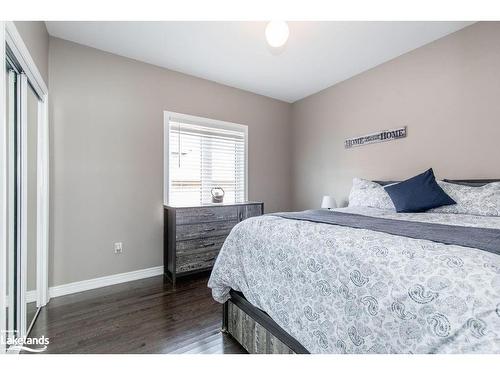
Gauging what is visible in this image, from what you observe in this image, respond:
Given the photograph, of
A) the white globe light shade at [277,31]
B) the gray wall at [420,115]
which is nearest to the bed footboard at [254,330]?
the white globe light shade at [277,31]

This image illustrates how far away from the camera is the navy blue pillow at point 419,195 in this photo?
7.04 feet

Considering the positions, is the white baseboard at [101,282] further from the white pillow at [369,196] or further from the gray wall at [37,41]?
the white pillow at [369,196]

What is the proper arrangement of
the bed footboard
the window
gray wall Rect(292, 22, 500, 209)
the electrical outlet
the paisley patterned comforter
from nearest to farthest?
the paisley patterned comforter < the bed footboard < gray wall Rect(292, 22, 500, 209) < the electrical outlet < the window

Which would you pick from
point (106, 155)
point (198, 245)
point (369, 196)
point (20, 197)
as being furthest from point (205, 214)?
point (369, 196)

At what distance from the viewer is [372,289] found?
0.93 metres

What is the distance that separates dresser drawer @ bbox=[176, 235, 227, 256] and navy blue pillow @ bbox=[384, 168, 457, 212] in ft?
6.61

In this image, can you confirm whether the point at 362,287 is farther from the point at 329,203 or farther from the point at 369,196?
the point at 329,203

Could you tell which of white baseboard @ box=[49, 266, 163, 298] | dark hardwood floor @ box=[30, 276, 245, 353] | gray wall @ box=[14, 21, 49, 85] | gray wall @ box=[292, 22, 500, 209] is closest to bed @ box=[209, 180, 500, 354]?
dark hardwood floor @ box=[30, 276, 245, 353]

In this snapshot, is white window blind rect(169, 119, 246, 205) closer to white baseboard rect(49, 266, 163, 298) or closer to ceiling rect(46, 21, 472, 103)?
ceiling rect(46, 21, 472, 103)

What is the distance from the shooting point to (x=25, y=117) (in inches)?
71.9

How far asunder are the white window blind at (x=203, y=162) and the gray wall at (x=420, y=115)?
4.14 feet

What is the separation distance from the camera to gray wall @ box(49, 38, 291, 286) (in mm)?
2502
